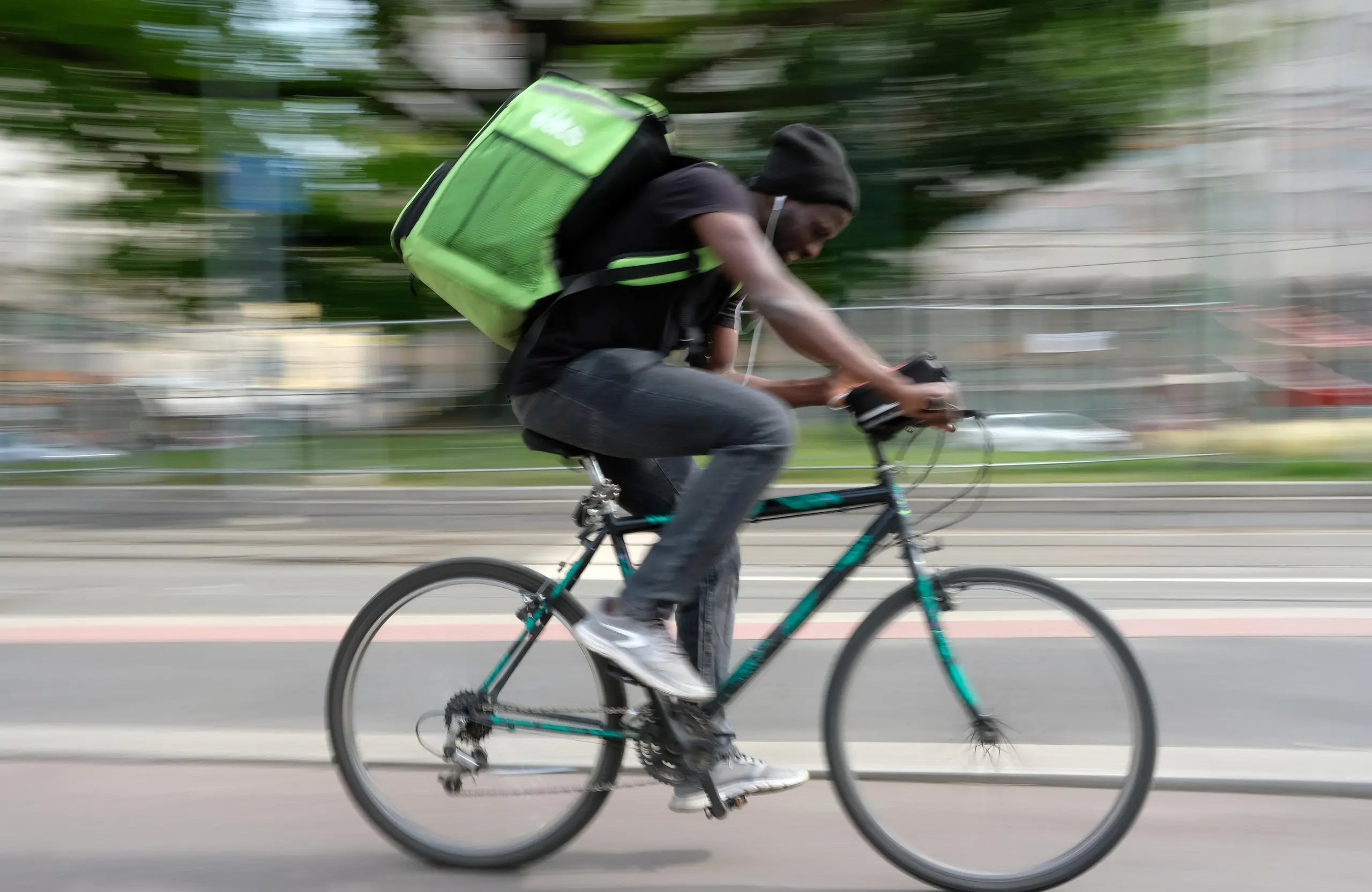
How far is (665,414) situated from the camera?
2.82 metres

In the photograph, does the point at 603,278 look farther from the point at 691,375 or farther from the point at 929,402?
the point at 929,402

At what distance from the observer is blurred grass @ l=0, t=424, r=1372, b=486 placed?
35.1ft

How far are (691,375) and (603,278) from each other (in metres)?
0.28

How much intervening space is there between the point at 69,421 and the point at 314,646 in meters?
7.61

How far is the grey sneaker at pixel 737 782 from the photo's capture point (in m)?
2.96

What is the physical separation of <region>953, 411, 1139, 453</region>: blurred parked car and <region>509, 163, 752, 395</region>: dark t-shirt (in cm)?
832

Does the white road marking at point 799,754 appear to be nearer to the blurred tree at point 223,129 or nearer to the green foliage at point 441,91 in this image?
the blurred tree at point 223,129

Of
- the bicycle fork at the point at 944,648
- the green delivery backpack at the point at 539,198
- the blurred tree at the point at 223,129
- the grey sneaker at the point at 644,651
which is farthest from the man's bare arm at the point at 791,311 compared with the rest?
the blurred tree at the point at 223,129

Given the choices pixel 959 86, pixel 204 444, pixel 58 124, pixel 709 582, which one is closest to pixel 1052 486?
pixel 959 86

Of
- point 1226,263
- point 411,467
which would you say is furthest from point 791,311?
point 1226,263

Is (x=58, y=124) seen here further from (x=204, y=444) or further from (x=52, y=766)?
(x=52, y=766)

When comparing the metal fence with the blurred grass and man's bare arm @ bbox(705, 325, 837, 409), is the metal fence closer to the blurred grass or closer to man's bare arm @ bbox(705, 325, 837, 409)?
the blurred grass

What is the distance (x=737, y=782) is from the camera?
9.75ft

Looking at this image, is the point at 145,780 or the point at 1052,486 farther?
the point at 1052,486
